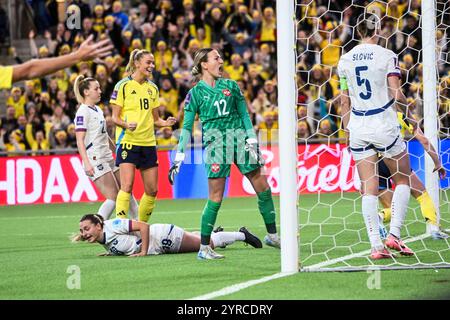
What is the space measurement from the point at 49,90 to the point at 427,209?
13050mm

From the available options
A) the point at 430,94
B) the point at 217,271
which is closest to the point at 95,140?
the point at 217,271

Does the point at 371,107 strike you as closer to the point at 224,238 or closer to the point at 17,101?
the point at 224,238

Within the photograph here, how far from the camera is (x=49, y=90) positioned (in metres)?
21.4

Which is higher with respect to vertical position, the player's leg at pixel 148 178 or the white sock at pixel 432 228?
the player's leg at pixel 148 178

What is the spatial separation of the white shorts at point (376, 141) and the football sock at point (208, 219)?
1495 mm

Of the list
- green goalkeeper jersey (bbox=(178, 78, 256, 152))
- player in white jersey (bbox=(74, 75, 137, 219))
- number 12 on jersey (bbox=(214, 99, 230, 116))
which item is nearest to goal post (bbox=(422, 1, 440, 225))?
green goalkeeper jersey (bbox=(178, 78, 256, 152))

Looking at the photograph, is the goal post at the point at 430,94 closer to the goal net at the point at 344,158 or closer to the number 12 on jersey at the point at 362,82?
the goal net at the point at 344,158

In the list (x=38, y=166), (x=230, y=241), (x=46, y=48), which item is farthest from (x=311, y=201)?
(x=46, y=48)

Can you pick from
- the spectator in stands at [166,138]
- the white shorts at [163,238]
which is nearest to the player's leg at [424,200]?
the white shorts at [163,238]

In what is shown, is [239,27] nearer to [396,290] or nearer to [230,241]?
[230,241]

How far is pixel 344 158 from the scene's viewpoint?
1817cm

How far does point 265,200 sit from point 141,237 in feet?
4.45

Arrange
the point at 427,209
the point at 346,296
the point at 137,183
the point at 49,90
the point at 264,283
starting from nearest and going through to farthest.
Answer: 1. the point at 346,296
2. the point at 264,283
3. the point at 427,209
4. the point at 137,183
5. the point at 49,90

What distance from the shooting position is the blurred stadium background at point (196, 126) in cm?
930
